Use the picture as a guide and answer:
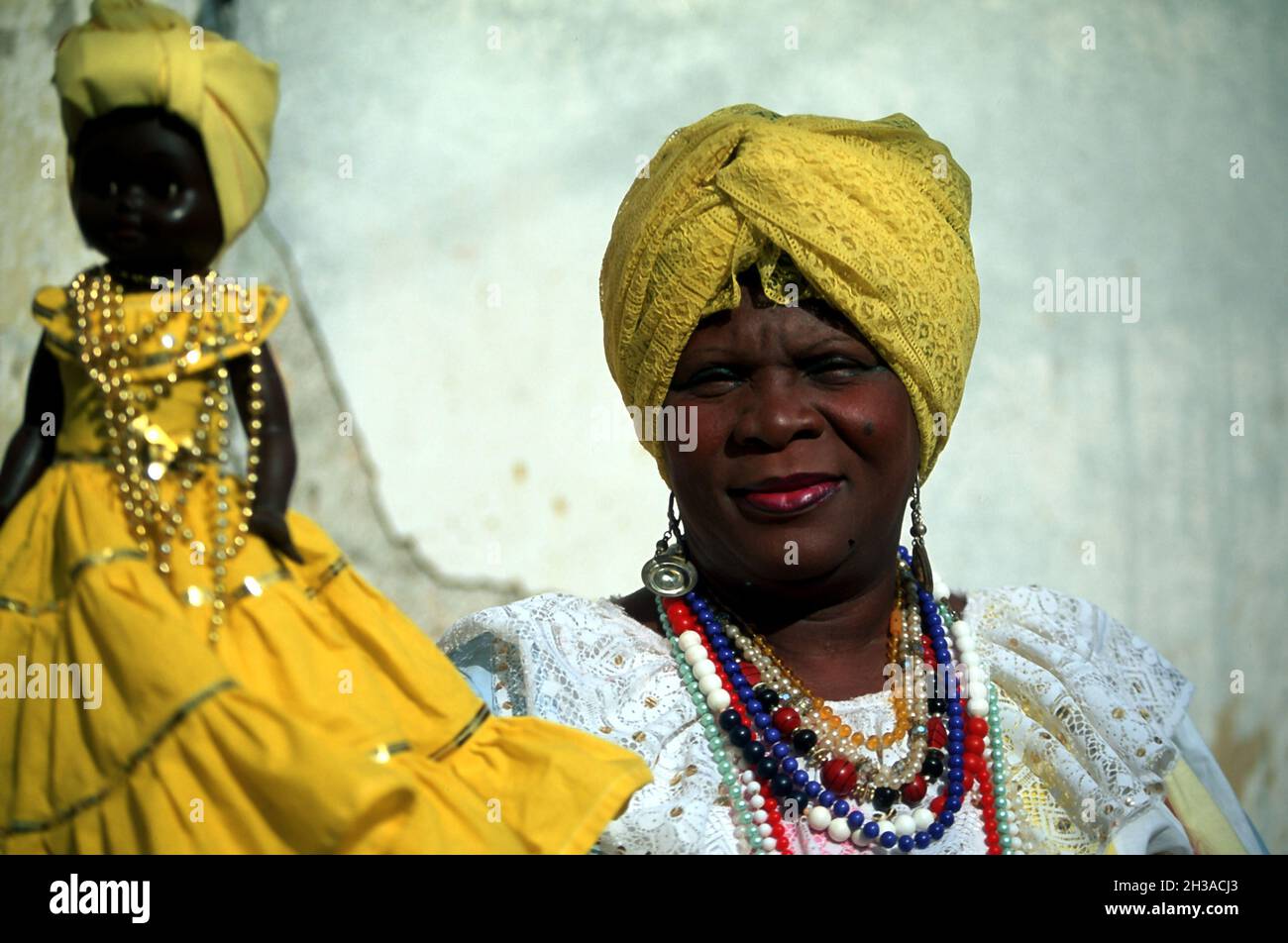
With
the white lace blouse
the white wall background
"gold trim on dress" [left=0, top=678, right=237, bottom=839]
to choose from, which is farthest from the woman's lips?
the white wall background

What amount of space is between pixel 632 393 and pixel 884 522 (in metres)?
0.38

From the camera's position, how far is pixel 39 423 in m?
1.16

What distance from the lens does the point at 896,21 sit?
123 inches

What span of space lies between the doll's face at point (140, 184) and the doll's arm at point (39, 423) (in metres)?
0.13

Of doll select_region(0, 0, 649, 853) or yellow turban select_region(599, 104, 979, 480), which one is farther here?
yellow turban select_region(599, 104, 979, 480)

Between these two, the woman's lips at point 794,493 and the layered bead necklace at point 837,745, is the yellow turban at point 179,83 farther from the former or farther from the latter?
the layered bead necklace at point 837,745

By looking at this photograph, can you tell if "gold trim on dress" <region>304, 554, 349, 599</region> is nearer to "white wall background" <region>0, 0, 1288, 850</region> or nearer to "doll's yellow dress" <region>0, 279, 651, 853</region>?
"doll's yellow dress" <region>0, 279, 651, 853</region>

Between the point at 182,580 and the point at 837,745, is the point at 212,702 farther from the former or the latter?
the point at 837,745

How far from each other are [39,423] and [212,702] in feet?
0.98

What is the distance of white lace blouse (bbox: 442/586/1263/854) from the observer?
1710mm

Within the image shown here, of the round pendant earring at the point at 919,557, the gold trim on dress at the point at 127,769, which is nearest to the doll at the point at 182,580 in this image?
the gold trim on dress at the point at 127,769

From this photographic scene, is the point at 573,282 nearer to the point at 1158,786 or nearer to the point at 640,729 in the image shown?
the point at 640,729

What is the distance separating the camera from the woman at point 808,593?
1723 millimetres

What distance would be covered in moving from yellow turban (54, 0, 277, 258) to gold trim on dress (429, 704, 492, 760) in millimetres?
457
